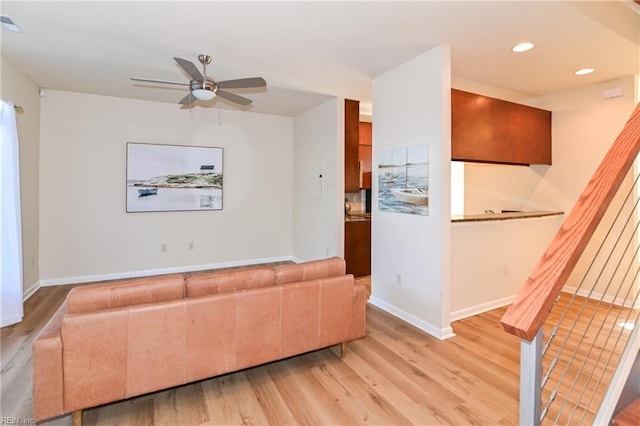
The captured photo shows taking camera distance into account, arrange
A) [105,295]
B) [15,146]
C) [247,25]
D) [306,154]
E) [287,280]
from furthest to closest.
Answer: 1. [306,154]
2. [15,146]
3. [247,25]
4. [287,280]
5. [105,295]

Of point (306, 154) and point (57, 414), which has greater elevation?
point (306, 154)

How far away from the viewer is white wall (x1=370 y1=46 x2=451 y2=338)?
9.69ft

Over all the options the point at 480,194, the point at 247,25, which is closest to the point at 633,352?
the point at 247,25

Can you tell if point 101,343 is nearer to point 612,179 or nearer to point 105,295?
point 105,295

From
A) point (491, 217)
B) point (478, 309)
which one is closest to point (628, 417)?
point (478, 309)

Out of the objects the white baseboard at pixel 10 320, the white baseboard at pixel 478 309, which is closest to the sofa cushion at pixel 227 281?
the white baseboard at pixel 478 309

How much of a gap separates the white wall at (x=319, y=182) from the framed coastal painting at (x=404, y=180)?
3.64ft

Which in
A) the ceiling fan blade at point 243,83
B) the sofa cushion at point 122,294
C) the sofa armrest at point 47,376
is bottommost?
the sofa armrest at point 47,376

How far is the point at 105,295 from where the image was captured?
1.85 m

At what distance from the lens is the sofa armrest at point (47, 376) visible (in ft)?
5.31

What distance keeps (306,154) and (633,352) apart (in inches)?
189

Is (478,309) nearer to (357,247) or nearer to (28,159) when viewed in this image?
(357,247)

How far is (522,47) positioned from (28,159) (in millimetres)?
5716

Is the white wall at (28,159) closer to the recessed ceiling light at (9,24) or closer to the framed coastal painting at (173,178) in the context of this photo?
the recessed ceiling light at (9,24)
